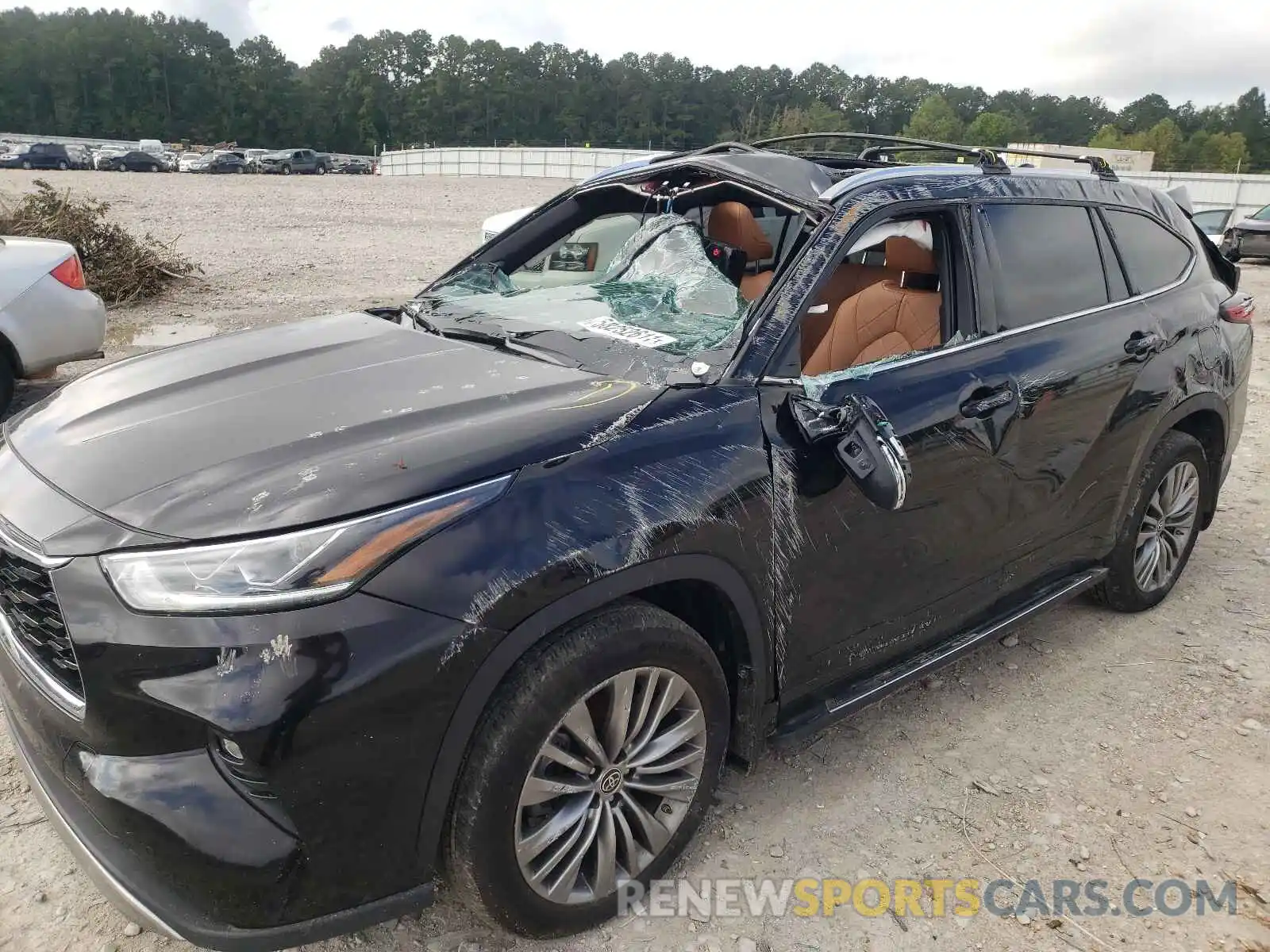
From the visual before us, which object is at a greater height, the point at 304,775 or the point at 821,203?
the point at 821,203

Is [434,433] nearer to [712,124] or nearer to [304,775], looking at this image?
[304,775]

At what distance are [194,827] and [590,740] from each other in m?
0.82

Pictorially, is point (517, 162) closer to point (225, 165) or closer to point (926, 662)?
point (225, 165)

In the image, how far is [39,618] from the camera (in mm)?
1928

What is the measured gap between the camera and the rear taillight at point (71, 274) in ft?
20.2

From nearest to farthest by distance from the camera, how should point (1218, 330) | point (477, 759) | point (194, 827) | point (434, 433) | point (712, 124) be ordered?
point (194, 827) → point (477, 759) → point (434, 433) → point (1218, 330) → point (712, 124)

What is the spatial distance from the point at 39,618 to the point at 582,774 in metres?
1.21

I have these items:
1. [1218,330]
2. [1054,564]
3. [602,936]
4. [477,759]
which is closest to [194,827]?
[477,759]

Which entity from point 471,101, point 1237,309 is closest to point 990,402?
point 1237,309

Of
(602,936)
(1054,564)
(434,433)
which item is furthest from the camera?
(1054,564)

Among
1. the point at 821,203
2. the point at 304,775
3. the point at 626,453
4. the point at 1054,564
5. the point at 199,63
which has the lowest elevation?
the point at 1054,564

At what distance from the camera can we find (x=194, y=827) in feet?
5.52

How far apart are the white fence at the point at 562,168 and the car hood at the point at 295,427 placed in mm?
29824

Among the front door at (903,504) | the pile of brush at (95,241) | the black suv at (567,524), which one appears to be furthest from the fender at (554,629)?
the pile of brush at (95,241)
